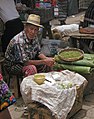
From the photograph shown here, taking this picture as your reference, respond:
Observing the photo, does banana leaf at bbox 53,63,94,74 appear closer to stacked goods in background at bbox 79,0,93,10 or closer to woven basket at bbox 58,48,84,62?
woven basket at bbox 58,48,84,62

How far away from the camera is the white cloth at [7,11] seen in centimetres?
585

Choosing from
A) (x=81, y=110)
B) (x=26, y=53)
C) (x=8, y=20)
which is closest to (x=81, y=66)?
(x=81, y=110)

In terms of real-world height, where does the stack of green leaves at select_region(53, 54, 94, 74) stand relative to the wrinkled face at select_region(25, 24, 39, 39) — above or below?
below

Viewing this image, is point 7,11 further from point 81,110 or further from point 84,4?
point 84,4

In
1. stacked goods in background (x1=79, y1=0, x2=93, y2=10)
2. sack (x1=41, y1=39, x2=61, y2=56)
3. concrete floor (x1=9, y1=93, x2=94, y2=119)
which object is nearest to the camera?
concrete floor (x1=9, y1=93, x2=94, y2=119)

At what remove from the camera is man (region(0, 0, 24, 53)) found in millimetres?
5883

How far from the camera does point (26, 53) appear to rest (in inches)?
184

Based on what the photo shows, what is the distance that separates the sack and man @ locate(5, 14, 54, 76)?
1.54 meters

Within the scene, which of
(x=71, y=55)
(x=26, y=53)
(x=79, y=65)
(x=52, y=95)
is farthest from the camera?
(x=71, y=55)

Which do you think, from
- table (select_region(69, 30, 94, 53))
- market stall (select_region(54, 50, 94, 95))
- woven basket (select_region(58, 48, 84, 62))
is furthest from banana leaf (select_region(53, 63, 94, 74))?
table (select_region(69, 30, 94, 53))

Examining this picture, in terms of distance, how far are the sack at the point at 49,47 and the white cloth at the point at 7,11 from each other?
1.04 m

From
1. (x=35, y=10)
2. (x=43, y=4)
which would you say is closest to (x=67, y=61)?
(x=35, y=10)

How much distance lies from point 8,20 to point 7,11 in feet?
0.62

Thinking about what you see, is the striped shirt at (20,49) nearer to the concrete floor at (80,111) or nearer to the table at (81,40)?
the concrete floor at (80,111)
